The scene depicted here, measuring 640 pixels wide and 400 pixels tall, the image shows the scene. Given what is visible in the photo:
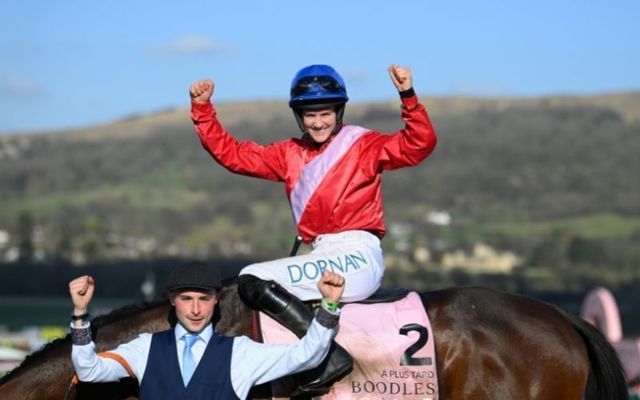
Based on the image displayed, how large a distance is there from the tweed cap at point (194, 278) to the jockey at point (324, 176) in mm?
532

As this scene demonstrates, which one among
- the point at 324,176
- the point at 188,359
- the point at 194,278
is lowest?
the point at 188,359

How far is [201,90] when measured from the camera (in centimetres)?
609

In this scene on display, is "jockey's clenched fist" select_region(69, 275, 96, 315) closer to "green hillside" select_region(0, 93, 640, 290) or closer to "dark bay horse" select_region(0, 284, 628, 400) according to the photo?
"dark bay horse" select_region(0, 284, 628, 400)

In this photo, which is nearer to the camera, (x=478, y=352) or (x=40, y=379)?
(x=40, y=379)

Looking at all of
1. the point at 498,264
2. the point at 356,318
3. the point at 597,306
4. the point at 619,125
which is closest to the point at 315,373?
the point at 356,318

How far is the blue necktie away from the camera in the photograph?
5.04 meters

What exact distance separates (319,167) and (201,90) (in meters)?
0.73

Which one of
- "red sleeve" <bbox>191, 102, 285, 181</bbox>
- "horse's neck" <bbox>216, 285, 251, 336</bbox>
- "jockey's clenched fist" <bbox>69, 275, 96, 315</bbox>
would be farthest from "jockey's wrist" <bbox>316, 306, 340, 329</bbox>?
"red sleeve" <bbox>191, 102, 285, 181</bbox>

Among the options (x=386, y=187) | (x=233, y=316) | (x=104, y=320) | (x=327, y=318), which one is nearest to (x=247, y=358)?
(x=327, y=318)

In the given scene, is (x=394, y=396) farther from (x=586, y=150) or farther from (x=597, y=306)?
(x=586, y=150)

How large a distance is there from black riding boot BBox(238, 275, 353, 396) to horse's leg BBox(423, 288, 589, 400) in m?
0.54

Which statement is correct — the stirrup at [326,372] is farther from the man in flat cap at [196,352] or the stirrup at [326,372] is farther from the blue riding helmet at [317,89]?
the blue riding helmet at [317,89]

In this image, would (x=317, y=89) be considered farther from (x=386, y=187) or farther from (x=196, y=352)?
(x=386, y=187)

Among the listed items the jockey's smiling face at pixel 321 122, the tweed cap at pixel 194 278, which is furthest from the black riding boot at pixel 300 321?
the jockey's smiling face at pixel 321 122
